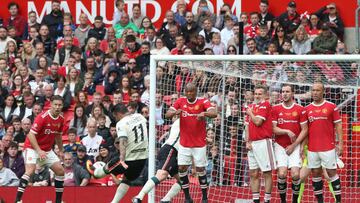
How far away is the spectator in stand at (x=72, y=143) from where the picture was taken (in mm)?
25047

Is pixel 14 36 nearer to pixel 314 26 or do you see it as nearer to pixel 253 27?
pixel 253 27

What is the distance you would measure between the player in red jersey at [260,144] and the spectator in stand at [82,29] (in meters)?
7.61

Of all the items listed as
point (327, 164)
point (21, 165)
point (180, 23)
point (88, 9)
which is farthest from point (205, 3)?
point (327, 164)

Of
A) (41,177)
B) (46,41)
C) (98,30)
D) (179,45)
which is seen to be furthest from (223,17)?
(41,177)

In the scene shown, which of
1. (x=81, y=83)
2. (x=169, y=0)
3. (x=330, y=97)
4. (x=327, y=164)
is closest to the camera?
(x=327, y=164)

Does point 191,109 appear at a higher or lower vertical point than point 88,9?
lower

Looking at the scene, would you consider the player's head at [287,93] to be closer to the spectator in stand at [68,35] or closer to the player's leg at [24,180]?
the player's leg at [24,180]

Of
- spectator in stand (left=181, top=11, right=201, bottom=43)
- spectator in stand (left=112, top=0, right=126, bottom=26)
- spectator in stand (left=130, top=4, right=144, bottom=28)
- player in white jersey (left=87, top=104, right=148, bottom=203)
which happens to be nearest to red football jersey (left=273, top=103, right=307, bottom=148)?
player in white jersey (left=87, top=104, right=148, bottom=203)

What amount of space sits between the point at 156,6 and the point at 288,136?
8.39 m

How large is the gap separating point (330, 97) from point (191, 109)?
99.4 inches

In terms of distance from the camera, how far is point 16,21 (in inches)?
1153

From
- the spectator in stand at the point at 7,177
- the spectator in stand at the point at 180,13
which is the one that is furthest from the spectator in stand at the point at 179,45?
the spectator in stand at the point at 7,177

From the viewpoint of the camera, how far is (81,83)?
89.4ft

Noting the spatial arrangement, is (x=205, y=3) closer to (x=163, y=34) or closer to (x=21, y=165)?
(x=163, y=34)
